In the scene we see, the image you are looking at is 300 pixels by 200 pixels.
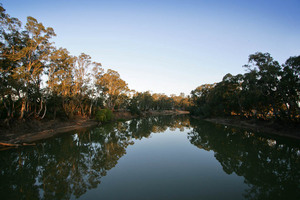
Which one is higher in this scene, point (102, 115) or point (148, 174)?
point (102, 115)

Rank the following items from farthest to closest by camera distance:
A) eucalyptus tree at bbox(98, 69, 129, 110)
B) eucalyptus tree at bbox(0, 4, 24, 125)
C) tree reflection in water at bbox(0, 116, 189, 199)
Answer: eucalyptus tree at bbox(98, 69, 129, 110)
eucalyptus tree at bbox(0, 4, 24, 125)
tree reflection in water at bbox(0, 116, 189, 199)

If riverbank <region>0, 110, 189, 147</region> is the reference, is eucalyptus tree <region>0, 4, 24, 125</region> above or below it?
above

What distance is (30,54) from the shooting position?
1603 centimetres

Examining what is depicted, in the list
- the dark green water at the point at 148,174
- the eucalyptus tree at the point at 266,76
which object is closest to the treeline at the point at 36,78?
the dark green water at the point at 148,174

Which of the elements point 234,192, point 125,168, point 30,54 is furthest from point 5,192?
point 30,54

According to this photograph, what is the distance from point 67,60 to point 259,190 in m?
25.1

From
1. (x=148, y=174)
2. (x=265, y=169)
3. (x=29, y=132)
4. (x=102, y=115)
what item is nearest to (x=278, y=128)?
(x=265, y=169)

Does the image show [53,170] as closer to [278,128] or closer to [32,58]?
[32,58]

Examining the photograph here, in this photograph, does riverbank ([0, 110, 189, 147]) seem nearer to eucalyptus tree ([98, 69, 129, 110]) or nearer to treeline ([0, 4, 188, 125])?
treeline ([0, 4, 188, 125])

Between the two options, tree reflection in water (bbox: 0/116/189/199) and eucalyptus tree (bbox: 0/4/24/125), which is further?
eucalyptus tree (bbox: 0/4/24/125)

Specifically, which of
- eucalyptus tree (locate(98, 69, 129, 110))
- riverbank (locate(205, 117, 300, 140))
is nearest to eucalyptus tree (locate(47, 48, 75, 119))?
eucalyptus tree (locate(98, 69, 129, 110))

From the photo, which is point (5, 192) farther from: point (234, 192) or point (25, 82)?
point (25, 82)

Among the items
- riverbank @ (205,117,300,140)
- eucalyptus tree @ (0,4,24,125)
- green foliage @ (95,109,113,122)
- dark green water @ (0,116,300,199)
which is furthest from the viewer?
green foliage @ (95,109,113,122)

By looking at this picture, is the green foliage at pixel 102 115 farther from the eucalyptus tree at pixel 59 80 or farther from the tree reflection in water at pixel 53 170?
the tree reflection in water at pixel 53 170
